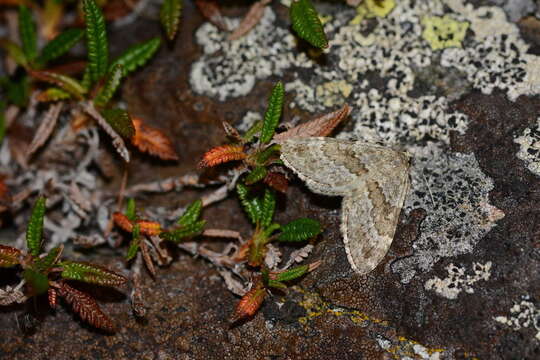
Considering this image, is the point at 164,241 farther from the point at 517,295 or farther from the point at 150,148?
the point at 517,295

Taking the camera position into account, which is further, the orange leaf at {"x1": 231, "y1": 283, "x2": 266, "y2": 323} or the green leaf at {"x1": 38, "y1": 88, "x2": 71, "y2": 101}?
the green leaf at {"x1": 38, "y1": 88, "x2": 71, "y2": 101}

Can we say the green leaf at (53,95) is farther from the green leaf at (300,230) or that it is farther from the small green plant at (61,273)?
the green leaf at (300,230)

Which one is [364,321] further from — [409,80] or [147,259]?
[409,80]

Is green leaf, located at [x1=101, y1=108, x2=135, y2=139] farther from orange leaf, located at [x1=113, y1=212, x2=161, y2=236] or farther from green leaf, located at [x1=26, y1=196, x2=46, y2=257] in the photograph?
green leaf, located at [x1=26, y1=196, x2=46, y2=257]

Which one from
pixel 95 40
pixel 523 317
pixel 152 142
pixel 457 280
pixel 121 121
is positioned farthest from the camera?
pixel 152 142

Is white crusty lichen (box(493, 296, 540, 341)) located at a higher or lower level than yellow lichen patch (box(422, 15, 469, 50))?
lower

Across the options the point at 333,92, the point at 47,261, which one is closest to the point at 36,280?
the point at 47,261

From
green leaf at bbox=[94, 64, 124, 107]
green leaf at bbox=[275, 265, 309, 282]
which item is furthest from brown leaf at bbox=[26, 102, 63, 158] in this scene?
green leaf at bbox=[275, 265, 309, 282]

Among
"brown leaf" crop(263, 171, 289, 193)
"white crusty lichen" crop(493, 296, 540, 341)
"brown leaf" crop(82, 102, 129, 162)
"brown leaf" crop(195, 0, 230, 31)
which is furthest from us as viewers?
"brown leaf" crop(195, 0, 230, 31)
